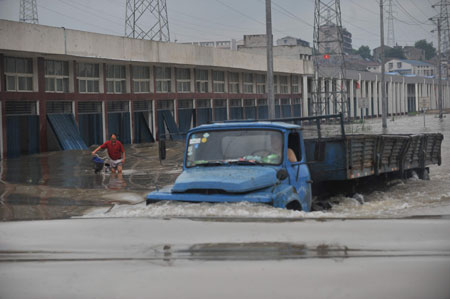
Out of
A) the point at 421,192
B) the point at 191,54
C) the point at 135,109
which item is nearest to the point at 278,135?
the point at 421,192

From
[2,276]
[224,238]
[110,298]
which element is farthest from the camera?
[224,238]

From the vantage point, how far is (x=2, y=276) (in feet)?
22.0

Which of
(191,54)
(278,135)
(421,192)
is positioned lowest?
(421,192)

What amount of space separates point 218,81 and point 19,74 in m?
20.6

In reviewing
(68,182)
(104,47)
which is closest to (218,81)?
(104,47)

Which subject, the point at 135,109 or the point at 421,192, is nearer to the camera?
the point at 421,192

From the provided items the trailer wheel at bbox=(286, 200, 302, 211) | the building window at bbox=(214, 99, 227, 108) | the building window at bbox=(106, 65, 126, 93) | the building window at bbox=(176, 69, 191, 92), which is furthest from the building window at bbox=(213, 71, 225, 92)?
the trailer wheel at bbox=(286, 200, 302, 211)

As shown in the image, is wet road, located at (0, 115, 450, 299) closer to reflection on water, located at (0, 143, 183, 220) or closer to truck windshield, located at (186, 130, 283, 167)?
truck windshield, located at (186, 130, 283, 167)

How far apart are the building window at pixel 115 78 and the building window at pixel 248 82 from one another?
17.5 meters

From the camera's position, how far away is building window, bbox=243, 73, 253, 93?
52.9 metres

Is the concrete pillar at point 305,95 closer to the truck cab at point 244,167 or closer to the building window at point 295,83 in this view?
the building window at point 295,83

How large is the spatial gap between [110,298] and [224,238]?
2265 millimetres

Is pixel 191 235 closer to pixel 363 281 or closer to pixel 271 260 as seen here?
pixel 271 260

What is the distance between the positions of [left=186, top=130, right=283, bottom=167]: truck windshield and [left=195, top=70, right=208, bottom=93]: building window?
3417 centimetres
